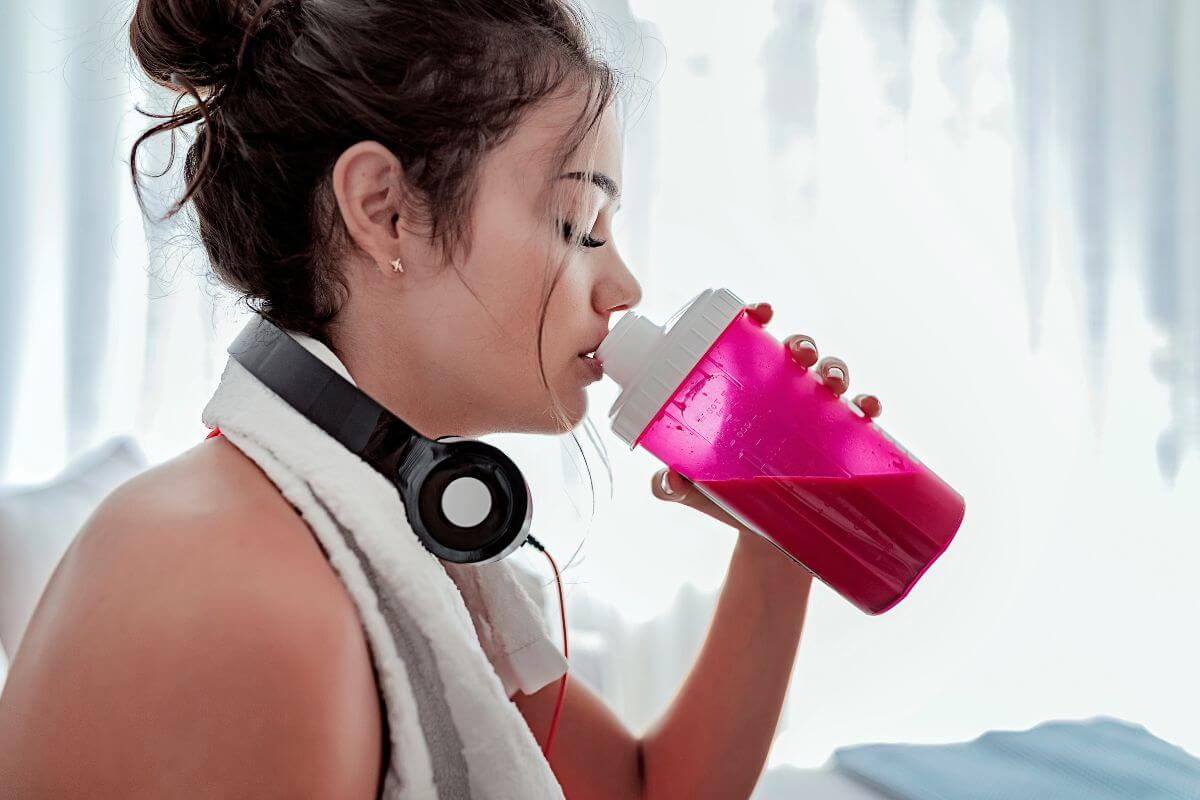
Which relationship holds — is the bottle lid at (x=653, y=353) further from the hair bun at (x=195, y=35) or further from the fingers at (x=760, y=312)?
the hair bun at (x=195, y=35)

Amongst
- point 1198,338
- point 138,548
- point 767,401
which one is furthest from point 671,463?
point 1198,338

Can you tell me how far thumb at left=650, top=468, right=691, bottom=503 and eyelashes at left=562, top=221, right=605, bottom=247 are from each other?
Result: 0.19m

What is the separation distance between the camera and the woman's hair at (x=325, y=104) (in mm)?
638

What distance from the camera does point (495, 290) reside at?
658 millimetres

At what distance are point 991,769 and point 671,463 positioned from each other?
0.67 metres

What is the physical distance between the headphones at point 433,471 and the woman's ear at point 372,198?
0.09 m

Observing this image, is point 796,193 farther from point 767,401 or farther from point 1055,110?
point 767,401

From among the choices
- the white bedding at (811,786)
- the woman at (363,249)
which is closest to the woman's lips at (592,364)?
the woman at (363,249)

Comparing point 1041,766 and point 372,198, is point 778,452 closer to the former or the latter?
point 372,198

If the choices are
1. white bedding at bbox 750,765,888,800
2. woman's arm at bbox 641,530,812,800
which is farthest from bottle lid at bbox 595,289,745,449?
white bedding at bbox 750,765,888,800

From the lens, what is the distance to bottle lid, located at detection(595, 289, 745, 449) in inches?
26.4

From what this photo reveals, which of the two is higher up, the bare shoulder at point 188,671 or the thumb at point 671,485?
the thumb at point 671,485

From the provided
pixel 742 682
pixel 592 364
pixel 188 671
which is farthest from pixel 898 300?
pixel 188 671

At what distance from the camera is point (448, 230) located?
0.65 m
